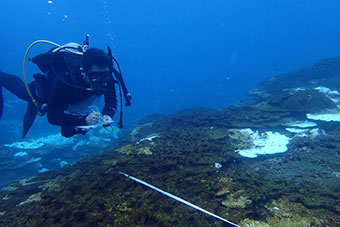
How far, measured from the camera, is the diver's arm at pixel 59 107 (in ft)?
12.8

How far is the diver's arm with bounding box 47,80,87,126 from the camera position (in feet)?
12.8

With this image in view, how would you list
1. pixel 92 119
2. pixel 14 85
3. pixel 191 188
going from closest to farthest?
1. pixel 191 188
2. pixel 92 119
3. pixel 14 85

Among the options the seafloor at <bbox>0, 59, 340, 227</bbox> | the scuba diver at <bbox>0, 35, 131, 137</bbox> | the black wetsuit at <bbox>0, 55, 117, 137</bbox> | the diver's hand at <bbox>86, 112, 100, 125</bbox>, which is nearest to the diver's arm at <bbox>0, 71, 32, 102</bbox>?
the scuba diver at <bbox>0, 35, 131, 137</bbox>

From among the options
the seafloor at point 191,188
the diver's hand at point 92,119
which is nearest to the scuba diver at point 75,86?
the diver's hand at point 92,119

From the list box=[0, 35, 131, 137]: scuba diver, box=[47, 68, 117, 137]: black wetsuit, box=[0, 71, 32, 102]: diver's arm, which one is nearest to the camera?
box=[0, 35, 131, 137]: scuba diver

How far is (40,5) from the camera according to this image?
93438 mm

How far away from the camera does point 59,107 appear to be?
163 inches

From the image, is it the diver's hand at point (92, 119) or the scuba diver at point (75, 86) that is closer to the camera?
the scuba diver at point (75, 86)

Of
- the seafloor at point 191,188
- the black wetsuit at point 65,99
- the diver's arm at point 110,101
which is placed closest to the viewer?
the seafloor at point 191,188

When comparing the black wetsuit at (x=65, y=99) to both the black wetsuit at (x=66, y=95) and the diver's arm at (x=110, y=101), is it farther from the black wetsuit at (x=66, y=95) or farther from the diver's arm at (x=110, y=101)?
the diver's arm at (x=110, y=101)

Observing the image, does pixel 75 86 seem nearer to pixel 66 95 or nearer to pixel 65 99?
pixel 66 95

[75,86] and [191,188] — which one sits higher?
[75,86]

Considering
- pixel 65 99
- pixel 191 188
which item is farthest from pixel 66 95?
pixel 191 188

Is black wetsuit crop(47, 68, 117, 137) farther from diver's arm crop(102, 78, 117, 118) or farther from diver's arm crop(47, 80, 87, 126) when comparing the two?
diver's arm crop(102, 78, 117, 118)
